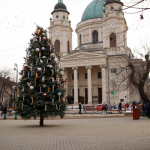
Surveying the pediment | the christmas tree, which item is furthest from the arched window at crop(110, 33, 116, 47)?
the christmas tree

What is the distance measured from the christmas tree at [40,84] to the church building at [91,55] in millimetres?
28271

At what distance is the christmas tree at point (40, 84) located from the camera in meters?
16.1

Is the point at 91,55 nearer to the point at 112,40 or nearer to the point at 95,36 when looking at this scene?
the point at 112,40

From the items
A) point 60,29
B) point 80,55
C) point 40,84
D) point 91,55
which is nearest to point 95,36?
point 60,29

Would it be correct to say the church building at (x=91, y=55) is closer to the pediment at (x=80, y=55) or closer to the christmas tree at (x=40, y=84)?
the pediment at (x=80, y=55)

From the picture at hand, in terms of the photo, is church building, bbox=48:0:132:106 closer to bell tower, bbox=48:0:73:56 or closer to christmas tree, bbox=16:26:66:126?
bell tower, bbox=48:0:73:56

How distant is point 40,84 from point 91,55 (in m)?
33.5

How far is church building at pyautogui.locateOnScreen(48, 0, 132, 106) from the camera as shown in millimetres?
47750

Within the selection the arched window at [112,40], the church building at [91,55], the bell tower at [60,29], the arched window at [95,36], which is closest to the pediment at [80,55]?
the church building at [91,55]

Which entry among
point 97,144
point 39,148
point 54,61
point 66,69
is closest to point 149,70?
point 54,61

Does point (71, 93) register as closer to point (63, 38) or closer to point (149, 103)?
point (63, 38)

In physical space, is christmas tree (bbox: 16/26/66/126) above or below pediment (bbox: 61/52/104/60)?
below

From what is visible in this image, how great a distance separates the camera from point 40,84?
16.4 metres

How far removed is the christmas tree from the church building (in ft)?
92.8
